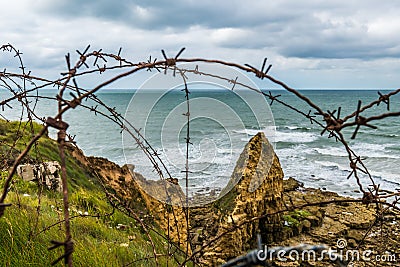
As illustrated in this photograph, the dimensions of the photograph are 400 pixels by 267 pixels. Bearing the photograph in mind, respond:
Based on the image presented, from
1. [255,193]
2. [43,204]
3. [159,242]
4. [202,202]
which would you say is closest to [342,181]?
[202,202]

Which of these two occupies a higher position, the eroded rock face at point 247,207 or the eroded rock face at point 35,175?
the eroded rock face at point 35,175

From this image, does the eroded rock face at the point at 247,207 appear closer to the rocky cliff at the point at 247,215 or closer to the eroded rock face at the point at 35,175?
the rocky cliff at the point at 247,215

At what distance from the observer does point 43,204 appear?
13.7 ft

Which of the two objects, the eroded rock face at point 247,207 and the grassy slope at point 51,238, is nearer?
the grassy slope at point 51,238

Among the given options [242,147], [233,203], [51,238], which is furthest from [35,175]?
[242,147]

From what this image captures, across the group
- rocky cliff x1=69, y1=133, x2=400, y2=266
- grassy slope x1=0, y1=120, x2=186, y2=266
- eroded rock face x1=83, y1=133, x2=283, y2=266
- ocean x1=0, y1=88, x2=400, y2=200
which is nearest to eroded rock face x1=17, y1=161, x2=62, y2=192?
grassy slope x1=0, y1=120, x2=186, y2=266

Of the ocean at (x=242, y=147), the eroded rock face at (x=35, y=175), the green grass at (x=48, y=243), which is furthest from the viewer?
the ocean at (x=242, y=147)

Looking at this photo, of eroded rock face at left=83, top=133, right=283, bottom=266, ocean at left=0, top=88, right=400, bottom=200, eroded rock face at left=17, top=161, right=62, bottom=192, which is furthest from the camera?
ocean at left=0, top=88, right=400, bottom=200

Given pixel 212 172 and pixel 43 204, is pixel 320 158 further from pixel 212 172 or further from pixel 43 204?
pixel 43 204

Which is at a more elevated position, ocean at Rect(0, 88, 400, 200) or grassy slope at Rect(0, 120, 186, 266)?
grassy slope at Rect(0, 120, 186, 266)

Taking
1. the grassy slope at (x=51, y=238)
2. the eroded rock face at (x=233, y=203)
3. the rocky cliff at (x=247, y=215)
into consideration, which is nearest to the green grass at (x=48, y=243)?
the grassy slope at (x=51, y=238)

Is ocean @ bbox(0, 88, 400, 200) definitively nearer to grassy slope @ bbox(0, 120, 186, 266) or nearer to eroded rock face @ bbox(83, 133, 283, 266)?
eroded rock face @ bbox(83, 133, 283, 266)

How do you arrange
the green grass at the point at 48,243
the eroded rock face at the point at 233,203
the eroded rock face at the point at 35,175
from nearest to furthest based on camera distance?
the green grass at the point at 48,243
the eroded rock face at the point at 35,175
the eroded rock face at the point at 233,203

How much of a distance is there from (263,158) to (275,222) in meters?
1.75
